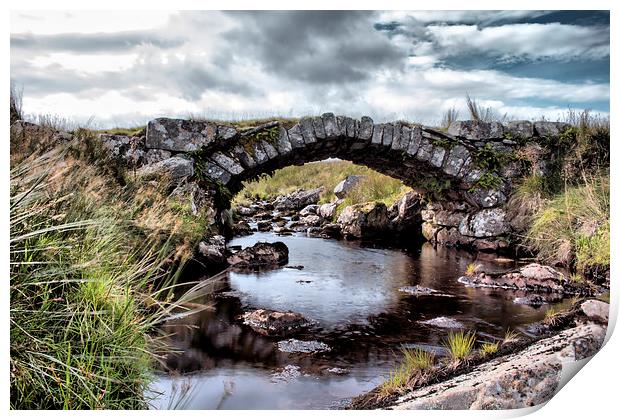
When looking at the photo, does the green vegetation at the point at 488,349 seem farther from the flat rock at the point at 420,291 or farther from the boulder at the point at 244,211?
the boulder at the point at 244,211

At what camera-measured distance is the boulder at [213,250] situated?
23.8 ft

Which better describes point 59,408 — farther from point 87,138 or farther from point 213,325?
point 87,138

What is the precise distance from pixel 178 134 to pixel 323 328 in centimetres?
413

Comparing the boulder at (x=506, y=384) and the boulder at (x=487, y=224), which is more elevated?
the boulder at (x=487, y=224)

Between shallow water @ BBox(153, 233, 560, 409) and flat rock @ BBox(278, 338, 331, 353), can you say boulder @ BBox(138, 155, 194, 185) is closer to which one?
shallow water @ BBox(153, 233, 560, 409)

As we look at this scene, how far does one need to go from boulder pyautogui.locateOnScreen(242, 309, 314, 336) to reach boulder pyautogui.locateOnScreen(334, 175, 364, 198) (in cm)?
931

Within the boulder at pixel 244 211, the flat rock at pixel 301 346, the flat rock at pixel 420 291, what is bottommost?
the flat rock at pixel 301 346

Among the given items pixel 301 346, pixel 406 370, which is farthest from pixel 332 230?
pixel 406 370

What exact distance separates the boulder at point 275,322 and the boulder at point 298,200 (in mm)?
11146

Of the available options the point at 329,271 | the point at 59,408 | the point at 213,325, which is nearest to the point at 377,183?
the point at 329,271

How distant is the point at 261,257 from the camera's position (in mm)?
8250

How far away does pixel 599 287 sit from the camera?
620 cm

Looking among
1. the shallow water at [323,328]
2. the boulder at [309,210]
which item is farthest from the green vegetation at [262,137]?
the boulder at [309,210]

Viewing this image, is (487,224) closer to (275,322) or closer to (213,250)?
(213,250)
